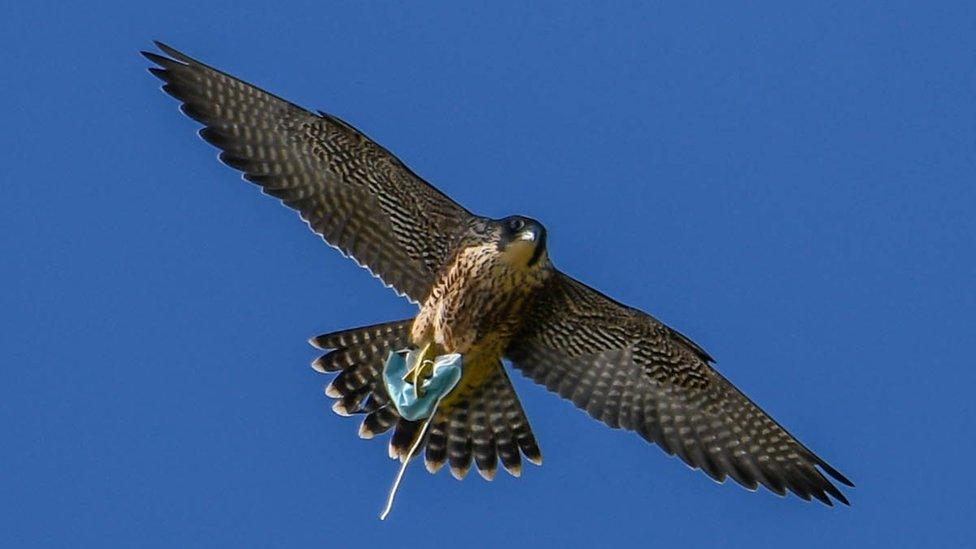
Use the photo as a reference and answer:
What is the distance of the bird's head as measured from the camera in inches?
528

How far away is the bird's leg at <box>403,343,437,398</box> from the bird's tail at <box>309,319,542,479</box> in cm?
35

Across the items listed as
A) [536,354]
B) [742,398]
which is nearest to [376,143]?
[536,354]

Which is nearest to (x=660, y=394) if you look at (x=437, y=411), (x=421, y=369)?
(x=437, y=411)

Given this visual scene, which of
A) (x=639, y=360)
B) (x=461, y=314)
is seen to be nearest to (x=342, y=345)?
(x=461, y=314)

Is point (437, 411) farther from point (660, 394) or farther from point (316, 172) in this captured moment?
point (316, 172)

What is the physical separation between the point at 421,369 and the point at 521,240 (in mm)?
1047

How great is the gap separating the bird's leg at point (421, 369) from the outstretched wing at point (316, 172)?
43 cm

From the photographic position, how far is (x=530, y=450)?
14445 mm

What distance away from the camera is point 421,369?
13.8m

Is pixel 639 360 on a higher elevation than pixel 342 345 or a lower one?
higher

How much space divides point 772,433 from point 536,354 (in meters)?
1.58

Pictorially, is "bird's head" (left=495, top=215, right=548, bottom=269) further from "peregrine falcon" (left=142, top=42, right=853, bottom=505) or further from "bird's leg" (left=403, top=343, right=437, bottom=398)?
"bird's leg" (left=403, top=343, right=437, bottom=398)

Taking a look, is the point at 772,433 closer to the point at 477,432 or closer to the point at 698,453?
the point at 698,453

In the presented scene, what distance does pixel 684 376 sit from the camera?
14383 mm
